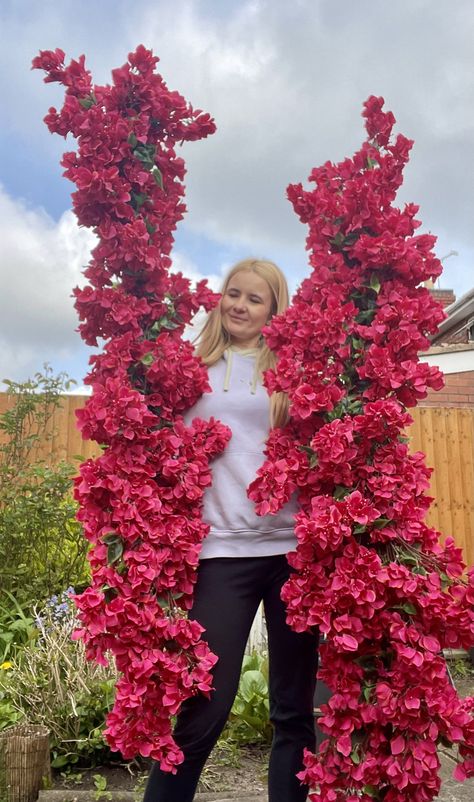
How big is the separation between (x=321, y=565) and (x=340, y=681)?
331 mm

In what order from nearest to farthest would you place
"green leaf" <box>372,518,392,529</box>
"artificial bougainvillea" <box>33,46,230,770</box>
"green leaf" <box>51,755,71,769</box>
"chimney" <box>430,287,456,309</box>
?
"artificial bougainvillea" <box>33,46,230,770</box>
"green leaf" <box>372,518,392,529</box>
"green leaf" <box>51,755,71,769</box>
"chimney" <box>430,287,456,309</box>

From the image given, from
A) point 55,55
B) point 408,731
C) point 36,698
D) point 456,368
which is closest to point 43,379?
point 36,698

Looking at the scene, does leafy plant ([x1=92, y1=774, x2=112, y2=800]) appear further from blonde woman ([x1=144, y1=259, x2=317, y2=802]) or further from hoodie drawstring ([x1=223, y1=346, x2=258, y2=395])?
hoodie drawstring ([x1=223, y1=346, x2=258, y2=395])

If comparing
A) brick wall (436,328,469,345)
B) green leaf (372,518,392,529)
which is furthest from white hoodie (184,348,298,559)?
brick wall (436,328,469,345)

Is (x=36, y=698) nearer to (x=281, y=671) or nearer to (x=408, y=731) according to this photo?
(x=281, y=671)

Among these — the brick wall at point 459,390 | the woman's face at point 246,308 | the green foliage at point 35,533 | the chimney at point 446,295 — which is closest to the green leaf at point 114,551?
the woman's face at point 246,308

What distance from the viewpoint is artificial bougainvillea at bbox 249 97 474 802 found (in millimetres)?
1825

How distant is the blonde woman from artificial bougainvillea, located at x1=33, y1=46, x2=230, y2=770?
0.21 ft

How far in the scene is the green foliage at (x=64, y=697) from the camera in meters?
2.96

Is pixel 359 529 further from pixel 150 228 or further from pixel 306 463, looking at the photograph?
pixel 150 228

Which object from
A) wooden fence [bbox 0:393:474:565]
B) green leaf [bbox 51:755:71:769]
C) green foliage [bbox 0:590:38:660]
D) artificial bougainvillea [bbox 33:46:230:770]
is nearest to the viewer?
artificial bougainvillea [bbox 33:46:230:770]

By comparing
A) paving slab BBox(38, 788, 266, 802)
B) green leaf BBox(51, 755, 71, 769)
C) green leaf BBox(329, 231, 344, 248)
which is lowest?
paving slab BBox(38, 788, 266, 802)

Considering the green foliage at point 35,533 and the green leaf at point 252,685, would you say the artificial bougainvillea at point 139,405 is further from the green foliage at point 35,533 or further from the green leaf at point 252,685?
the green foliage at point 35,533

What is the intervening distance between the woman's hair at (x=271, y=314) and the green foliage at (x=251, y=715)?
185 centimetres
